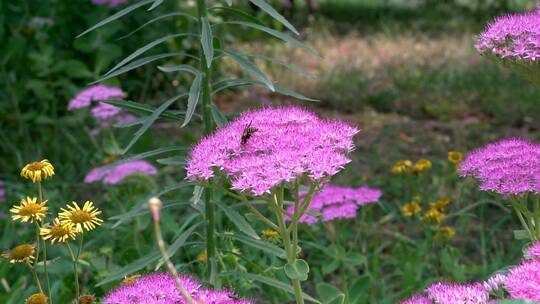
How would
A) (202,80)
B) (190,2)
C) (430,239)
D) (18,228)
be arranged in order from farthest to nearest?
1. (190,2)
2. (18,228)
3. (430,239)
4. (202,80)

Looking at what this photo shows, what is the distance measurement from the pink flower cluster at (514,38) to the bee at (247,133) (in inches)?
27.4

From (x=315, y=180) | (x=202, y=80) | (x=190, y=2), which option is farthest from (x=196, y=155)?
(x=190, y=2)

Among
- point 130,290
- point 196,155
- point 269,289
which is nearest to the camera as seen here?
point 130,290

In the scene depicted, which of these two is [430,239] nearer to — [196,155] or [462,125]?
[196,155]

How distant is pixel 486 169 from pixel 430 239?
1.06 meters

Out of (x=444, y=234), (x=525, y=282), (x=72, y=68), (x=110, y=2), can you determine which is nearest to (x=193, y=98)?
(x=525, y=282)

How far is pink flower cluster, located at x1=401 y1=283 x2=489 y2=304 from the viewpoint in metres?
1.59

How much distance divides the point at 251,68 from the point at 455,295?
79cm

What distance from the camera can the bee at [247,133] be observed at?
1809mm

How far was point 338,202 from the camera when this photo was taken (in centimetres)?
298

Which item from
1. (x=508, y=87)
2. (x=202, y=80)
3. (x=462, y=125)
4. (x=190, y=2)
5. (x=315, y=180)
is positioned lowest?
(x=315, y=180)

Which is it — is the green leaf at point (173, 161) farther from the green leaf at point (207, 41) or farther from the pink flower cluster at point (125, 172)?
the pink flower cluster at point (125, 172)

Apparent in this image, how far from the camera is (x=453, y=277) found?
2869 millimetres

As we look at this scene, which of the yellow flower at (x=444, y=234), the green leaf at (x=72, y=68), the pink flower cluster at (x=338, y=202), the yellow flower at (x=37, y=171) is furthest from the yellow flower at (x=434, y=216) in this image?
the green leaf at (x=72, y=68)
